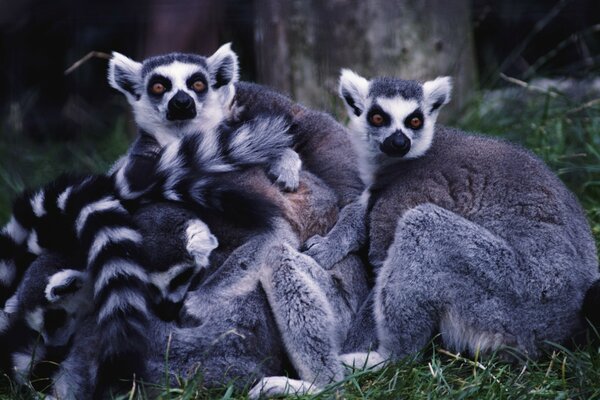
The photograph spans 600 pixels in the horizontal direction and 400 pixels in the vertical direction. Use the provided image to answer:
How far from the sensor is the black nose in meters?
4.57

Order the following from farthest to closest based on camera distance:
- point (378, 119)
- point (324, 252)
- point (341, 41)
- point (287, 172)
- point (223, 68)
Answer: point (341, 41), point (223, 68), point (378, 119), point (287, 172), point (324, 252)

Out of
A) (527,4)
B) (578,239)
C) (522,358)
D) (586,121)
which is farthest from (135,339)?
(527,4)

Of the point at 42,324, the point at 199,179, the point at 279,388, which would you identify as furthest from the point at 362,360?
the point at 42,324

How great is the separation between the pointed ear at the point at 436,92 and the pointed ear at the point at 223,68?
1.09 m

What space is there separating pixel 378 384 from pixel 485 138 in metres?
1.52

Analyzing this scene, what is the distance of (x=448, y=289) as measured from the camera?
12.8 ft

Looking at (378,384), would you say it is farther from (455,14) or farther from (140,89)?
(455,14)

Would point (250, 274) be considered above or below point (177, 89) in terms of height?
below

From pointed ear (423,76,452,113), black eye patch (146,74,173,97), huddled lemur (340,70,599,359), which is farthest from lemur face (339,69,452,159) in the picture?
black eye patch (146,74,173,97)

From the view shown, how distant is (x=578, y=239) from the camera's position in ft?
13.5

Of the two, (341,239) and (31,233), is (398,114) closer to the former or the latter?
(341,239)

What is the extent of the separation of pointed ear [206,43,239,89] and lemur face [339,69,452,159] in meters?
0.70

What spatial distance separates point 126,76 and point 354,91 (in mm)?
1315

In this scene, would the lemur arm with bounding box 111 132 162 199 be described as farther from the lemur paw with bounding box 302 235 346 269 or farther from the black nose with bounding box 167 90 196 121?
the lemur paw with bounding box 302 235 346 269
